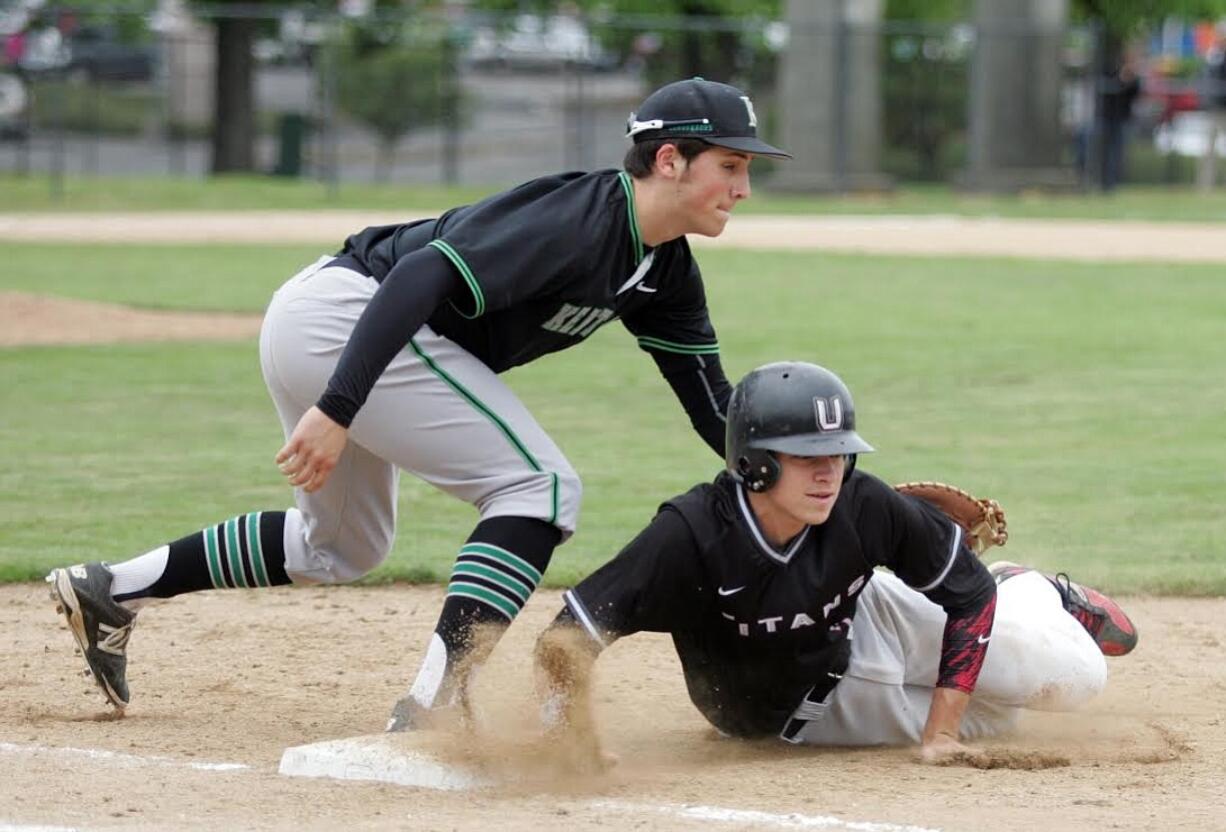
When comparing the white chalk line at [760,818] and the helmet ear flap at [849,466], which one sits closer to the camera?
the white chalk line at [760,818]

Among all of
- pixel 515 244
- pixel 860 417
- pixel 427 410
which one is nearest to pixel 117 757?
pixel 427 410

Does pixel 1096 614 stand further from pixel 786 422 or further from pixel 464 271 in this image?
pixel 464 271

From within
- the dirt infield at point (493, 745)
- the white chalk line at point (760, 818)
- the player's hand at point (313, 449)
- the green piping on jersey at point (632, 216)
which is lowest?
the dirt infield at point (493, 745)

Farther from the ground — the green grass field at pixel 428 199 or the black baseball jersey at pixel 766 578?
the green grass field at pixel 428 199

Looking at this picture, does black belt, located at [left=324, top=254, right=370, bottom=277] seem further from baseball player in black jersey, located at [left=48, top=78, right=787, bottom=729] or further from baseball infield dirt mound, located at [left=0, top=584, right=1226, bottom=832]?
baseball infield dirt mound, located at [left=0, top=584, right=1226, bottom=832]

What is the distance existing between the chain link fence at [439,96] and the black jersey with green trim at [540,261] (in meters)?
23.6

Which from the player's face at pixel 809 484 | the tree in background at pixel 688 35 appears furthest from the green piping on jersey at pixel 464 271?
the tree in background at pixel 688 35

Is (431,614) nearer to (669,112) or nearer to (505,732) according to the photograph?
(505,732)

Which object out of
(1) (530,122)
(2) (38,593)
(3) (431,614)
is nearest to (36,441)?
(2) (38,593)

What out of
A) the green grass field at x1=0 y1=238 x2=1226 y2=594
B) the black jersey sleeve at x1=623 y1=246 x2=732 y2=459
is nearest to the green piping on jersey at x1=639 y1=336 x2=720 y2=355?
the black jersey sleeve at x1=623 y1=246 x2=732 y2=459

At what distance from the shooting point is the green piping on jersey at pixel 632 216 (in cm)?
425

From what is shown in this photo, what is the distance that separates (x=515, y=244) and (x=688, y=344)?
769 mm

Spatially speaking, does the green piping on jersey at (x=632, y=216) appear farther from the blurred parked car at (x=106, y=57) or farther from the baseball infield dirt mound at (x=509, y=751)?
the blurred parked car at (x=106, y=57)

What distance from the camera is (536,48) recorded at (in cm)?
3503
